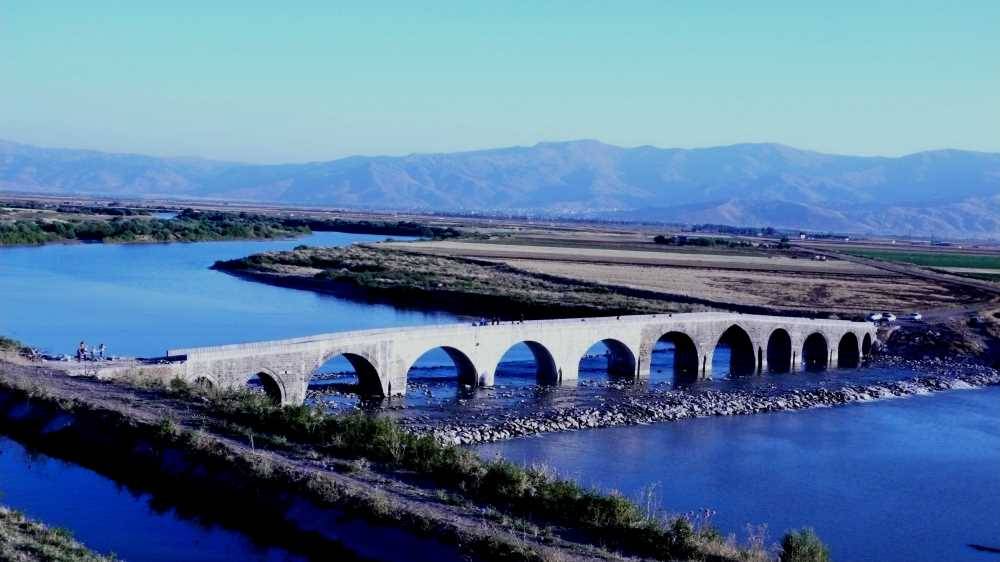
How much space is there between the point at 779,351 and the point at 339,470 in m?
31.9

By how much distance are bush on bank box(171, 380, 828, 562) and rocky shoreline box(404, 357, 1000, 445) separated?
442 cm

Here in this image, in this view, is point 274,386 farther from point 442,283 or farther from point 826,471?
point 442,283

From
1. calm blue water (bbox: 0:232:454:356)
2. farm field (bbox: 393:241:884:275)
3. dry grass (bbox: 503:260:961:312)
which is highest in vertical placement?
farm field (bbox: 393:241:884:275)

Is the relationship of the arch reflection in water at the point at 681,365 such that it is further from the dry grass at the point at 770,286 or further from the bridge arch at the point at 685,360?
the dry grass at the point at 770,286

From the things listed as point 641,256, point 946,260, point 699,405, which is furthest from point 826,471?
point 946,260

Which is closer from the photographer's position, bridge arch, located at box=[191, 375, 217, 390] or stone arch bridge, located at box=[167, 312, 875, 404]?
bridge arch, located at box=[191, 375, 217, 390]

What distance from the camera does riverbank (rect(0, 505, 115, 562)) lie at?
15188mm

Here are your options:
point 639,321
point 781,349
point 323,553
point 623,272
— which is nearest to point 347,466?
point 323,553

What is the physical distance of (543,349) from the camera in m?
38.3

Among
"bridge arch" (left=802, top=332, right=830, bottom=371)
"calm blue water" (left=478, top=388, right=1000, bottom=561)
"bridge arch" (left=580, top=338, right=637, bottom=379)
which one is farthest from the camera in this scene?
"bridge arch" (left=802, top=332, right=830, bottom=371)

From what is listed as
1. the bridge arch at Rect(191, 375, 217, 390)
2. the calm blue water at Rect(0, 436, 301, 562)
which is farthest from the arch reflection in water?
the calm blue water at Rect(0, 436, 301, 562)

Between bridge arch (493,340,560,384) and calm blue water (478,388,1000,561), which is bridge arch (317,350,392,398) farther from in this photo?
bridge arch (493,340,560,384)

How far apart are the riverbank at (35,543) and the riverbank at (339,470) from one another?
388 cm

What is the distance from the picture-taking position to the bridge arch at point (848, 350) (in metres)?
50.2
